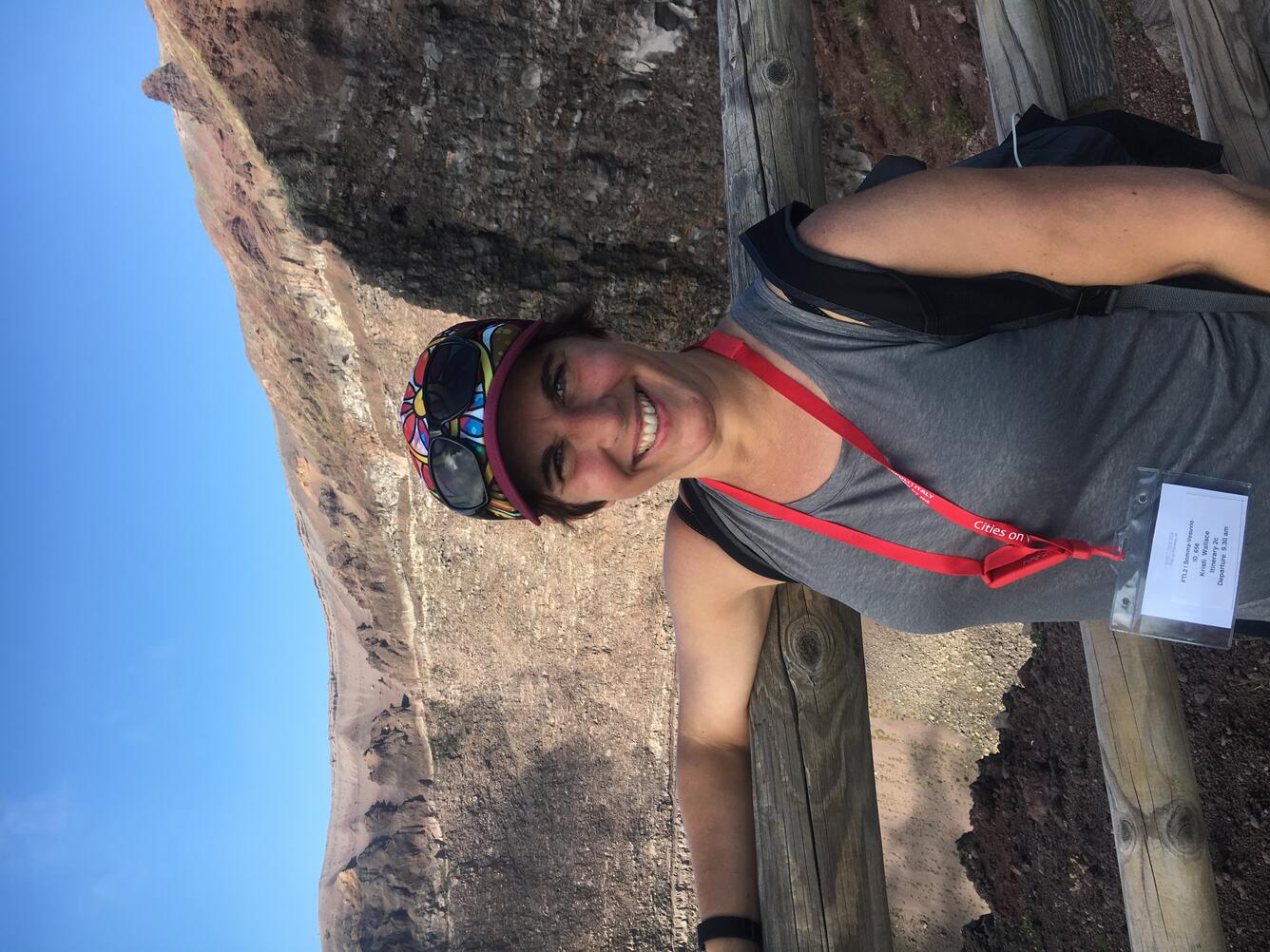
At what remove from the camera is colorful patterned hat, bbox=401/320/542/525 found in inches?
66.7

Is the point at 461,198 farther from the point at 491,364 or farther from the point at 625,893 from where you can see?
the point at 625,893

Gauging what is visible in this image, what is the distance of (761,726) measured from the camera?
1935mm

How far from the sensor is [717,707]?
6.57 feet

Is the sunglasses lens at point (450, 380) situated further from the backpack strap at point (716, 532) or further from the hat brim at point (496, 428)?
the backpack strap at point (716, 532)

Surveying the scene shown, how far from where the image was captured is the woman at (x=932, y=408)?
4.69 feet

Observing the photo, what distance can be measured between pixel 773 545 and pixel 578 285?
2.37 metres

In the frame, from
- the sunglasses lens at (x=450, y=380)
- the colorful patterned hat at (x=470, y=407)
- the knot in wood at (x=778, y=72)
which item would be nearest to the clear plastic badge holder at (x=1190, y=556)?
the colorful patterned hat at (x=470, y=407)

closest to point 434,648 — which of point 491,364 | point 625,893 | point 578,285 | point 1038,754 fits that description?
point 625,893

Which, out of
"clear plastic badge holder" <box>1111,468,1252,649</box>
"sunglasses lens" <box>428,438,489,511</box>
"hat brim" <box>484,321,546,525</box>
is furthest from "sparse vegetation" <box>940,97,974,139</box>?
"sunglasses lens" <box>428,438,489,511</box>

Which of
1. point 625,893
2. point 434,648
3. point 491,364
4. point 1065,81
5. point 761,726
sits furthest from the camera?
point 625,893

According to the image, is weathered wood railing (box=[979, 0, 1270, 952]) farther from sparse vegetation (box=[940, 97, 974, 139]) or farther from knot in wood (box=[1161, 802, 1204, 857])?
sparse vegetation (box=[940, 97, 974, 139])

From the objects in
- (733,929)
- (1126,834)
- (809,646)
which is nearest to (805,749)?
(809,646)

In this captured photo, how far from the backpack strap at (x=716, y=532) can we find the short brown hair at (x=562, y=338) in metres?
0.20

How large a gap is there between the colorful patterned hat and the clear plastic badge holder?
44.0 inches
